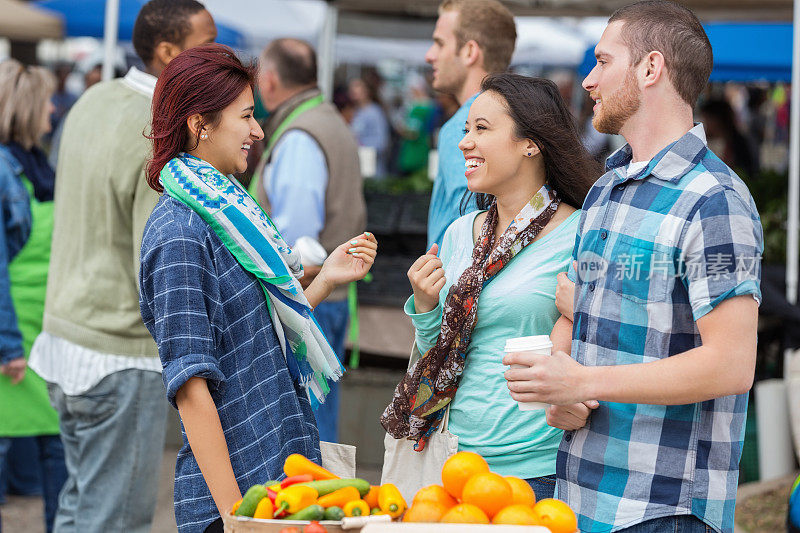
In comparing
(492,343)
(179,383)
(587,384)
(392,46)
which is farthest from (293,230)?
(392,46)

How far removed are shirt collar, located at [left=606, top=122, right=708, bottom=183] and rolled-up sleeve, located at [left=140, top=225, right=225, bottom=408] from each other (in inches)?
39.3

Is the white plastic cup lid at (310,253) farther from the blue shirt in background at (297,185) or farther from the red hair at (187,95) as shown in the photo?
the red hair at (187,95)

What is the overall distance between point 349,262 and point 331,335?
2.17 metres

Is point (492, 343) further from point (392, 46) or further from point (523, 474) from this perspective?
point (392, 46)

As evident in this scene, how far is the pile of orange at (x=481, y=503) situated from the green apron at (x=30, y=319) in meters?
3.08

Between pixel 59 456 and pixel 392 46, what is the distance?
7.80m

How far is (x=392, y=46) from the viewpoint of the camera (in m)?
11.2

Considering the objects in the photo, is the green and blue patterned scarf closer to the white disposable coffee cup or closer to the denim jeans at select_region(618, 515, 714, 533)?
the white disposable coffee cup

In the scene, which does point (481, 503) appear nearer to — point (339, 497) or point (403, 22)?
point (339, 497)

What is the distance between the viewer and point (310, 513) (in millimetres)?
1763

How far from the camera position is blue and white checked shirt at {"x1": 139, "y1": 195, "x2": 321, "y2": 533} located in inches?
83.1

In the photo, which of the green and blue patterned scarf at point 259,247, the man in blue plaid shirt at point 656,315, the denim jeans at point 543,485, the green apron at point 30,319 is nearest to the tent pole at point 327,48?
the green apron at point 30,319

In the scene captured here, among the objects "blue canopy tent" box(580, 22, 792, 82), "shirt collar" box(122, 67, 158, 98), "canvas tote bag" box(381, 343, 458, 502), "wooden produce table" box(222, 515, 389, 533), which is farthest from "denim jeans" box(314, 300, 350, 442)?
"blue canopy tent" box(580, 22, 792, 82)

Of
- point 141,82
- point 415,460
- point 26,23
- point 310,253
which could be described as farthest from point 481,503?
point 26,23
